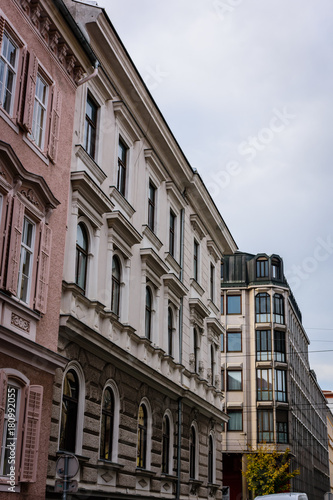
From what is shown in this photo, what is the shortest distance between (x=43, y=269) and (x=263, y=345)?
4704 cm

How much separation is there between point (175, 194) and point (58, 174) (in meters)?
11.2

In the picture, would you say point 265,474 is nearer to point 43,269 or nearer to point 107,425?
point 107,425

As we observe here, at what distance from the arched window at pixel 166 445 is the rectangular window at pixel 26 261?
11.2m

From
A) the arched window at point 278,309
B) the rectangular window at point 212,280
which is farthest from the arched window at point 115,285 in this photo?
the arched window at point 278,309

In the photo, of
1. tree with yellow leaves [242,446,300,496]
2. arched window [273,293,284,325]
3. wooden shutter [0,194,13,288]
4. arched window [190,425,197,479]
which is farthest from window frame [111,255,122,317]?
arched window [273,293,284,325]

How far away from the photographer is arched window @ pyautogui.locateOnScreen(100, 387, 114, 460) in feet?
62.1

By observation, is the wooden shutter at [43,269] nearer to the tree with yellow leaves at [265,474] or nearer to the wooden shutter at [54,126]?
the wooden shutter at [54,126]

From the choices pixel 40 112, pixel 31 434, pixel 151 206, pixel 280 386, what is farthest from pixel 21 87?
pixel 280 386

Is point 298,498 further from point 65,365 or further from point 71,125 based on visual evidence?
point 71,125

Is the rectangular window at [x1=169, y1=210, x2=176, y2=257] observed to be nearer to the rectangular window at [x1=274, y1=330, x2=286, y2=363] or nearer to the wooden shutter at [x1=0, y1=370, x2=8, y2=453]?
the wooden shutter at [x1=0, y1=370, x2=8, y2=453]

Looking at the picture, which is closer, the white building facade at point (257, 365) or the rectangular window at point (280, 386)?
the white building facade at point (257, 365)

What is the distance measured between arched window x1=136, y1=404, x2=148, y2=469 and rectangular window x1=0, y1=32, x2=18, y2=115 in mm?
11297

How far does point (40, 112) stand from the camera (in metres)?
16.1

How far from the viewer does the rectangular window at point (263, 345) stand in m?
59.8
